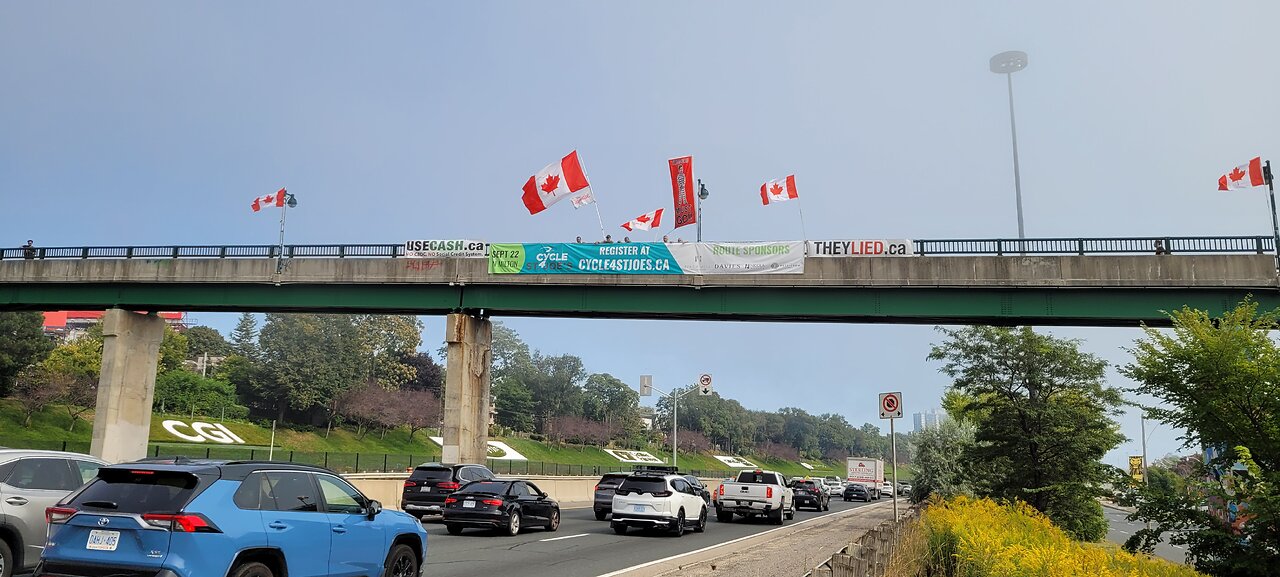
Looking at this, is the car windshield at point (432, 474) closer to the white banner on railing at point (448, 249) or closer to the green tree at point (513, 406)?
the white banner on railing at point (448, 249)

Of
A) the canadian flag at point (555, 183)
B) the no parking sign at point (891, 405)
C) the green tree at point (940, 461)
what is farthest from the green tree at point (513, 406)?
the no parking sign at point (891, 405)

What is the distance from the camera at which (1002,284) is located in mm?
30156

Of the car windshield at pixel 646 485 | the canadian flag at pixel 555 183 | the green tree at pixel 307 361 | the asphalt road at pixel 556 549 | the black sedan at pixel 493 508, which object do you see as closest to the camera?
the asphalt road at pixel 556 549

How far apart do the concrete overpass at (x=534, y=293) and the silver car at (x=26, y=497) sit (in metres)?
23.2

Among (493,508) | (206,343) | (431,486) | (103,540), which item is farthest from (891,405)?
(206,343)

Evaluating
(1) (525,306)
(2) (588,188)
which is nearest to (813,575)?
(1) (525,306)

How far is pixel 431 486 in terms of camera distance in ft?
77.8

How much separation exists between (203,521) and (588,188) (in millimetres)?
30763

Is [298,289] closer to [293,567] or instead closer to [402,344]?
[293,567]

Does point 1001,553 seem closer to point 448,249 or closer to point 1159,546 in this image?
point 1159,546

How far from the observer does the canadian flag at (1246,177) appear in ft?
105

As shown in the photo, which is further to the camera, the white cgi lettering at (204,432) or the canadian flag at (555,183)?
the white cgi lettering at (204,432)

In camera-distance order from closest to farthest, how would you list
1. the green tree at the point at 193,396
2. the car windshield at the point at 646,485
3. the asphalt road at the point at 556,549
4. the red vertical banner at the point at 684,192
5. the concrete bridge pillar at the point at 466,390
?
the asphalt road at the point at 556,549 < the car windshield at the point at 646,485 < the concrete bridge pillar at the point at 466,390 < the red vertical banner at the point at 684,192 < the green tree at the point at 193,396

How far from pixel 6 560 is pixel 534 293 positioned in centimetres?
2537
